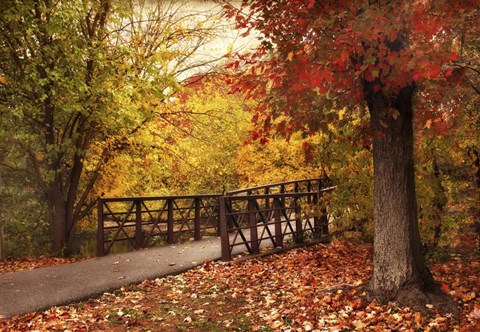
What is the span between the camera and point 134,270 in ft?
28.9

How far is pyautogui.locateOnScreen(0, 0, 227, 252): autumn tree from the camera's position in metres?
10.2

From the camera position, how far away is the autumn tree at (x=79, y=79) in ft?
33.5

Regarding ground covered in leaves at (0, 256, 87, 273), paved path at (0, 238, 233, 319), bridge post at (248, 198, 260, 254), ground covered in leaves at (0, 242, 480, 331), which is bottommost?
ground covered in leaves at (0, 256, 87, 273)

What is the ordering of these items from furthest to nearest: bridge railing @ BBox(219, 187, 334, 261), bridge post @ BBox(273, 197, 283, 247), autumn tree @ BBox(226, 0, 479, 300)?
bridge post @ BBox(273, 197, 283, 247) → bridge railing @ BBox(219, 187, 334, 261) → autumn tree @ BBox(226, 0, 479, 300)

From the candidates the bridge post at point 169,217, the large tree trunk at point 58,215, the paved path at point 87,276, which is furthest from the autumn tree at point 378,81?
the large tree trunk at point 58,215

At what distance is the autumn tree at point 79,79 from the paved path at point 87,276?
11.1 feet

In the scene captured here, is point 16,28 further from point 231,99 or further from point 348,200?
point 231,99

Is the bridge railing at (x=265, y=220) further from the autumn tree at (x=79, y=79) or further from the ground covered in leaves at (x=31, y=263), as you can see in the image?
the ground covered in leaves at (x=31, y=263)

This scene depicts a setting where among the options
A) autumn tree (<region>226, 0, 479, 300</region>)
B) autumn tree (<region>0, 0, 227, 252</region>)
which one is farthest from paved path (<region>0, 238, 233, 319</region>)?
autumn tree (<region>226, 0, 479, 300</region>)

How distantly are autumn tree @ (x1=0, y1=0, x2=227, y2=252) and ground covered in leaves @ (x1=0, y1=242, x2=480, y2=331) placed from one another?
4.86 meters

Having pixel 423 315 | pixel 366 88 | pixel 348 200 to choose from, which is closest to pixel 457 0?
pixel 366 88

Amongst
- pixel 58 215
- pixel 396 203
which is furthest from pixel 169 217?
pixel 396 203

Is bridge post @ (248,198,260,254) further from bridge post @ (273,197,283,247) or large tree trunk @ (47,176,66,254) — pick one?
large tree trunk @ (47,176,66,254)

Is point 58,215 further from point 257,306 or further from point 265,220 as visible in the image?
point 257,306
